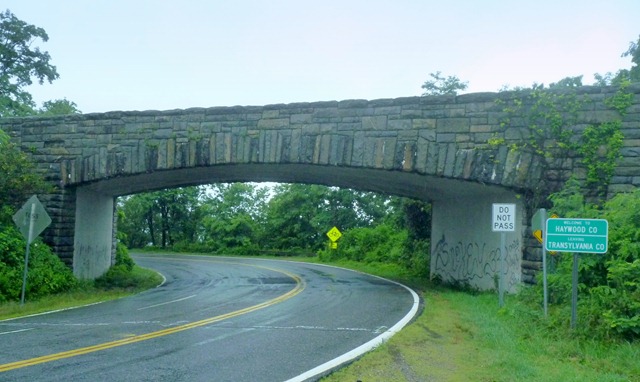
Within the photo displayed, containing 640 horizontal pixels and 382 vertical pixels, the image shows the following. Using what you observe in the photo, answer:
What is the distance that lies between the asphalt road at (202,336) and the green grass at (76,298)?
2.69 feet

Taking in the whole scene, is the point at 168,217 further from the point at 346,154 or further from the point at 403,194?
the point at 346,154

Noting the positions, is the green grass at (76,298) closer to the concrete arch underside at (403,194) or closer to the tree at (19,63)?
the concrete arch underside at (403,194)

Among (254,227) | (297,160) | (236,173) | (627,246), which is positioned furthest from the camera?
(254,227)

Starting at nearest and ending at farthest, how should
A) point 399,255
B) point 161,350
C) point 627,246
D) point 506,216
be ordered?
1. point 161,350
2. point 627,246
3. point 506,216
4. point 399,255

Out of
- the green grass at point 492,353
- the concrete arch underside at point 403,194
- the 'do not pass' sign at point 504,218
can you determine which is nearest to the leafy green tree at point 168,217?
the concrete arch underside at point 403,194

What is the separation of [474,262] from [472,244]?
599 mm

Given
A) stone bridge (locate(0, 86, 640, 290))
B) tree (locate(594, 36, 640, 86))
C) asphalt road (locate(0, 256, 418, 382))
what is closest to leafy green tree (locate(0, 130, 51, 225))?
stone bridge (locate(0, 86, 640, 290))

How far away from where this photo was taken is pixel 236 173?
75.7 feet

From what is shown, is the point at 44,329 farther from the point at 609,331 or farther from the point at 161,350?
the point at 609,331

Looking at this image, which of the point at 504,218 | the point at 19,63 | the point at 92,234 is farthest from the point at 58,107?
the point at 504,218

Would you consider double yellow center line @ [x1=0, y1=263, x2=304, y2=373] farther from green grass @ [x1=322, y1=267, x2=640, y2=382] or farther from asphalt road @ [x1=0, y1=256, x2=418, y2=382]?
green grass @ [x1=322, y1=267, x2=640, y2=382]

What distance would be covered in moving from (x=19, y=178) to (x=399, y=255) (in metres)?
21.4

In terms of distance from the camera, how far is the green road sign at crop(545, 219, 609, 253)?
395 inches

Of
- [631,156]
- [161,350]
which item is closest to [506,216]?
[631,156]
